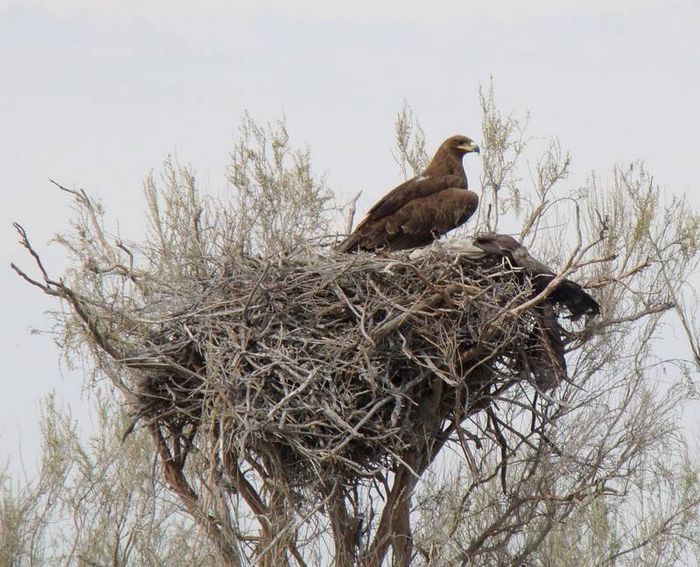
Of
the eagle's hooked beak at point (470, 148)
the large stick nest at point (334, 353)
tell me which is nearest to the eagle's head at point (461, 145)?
the eagle's hooked beak at point (470, 148)

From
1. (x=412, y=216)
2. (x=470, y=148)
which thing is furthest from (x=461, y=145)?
(x=412, y=216)

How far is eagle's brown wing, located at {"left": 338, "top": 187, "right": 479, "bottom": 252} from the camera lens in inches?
367

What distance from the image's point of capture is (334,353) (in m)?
7.97

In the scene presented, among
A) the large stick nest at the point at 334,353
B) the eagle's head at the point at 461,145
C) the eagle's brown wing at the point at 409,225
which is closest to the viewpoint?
the large stick nest at the point at 334,353

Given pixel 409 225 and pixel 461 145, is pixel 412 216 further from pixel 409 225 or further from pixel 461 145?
pixel 461 145

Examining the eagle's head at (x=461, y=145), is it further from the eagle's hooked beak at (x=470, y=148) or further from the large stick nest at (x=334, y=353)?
the large stick nest at (x=334, y=353)

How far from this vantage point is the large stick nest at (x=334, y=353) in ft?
25.9

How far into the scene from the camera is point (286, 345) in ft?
26.6

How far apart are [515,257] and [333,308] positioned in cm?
113

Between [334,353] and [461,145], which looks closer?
[334,353]

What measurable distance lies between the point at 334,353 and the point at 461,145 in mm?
2784

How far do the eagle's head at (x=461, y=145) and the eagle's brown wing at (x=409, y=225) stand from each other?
2.65 ft

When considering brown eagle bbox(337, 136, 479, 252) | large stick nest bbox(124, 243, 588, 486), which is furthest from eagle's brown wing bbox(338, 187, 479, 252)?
large stick nest bbox(124, 243, 588, 486)

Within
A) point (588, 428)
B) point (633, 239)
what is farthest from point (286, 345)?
point (633, 239)
